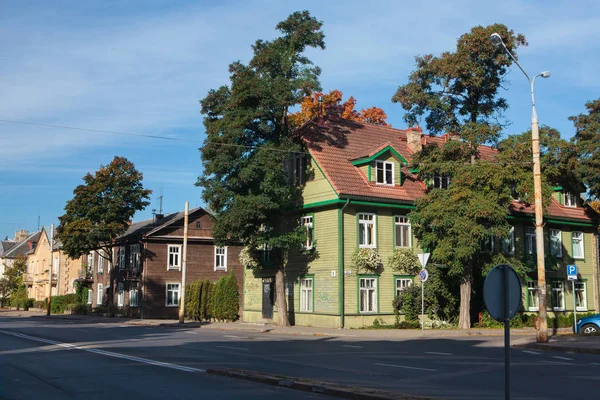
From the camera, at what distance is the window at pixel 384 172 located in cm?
3381

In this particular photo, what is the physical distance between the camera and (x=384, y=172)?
111 feet

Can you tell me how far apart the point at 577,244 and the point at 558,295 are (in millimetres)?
4053

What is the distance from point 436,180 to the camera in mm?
34438

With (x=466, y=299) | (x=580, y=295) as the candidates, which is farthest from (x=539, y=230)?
(x=580, y=295)

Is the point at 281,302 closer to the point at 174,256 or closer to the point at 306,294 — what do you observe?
the point at 306,294

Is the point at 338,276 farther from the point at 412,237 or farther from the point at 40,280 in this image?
the point at 40,280

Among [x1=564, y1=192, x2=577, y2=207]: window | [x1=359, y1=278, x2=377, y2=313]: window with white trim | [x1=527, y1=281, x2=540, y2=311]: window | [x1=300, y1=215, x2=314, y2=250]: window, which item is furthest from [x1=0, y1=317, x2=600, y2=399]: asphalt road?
[x1=564, y1=192, x2=577, y2=207]: window

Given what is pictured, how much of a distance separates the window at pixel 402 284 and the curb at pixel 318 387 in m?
21.1

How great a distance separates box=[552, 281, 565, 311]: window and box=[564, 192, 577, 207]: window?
5.29 metres

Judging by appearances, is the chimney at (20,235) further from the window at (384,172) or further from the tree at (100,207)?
the window at (384,172)

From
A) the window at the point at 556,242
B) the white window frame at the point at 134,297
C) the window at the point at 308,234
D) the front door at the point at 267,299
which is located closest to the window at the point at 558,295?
the window at the point at 556,242

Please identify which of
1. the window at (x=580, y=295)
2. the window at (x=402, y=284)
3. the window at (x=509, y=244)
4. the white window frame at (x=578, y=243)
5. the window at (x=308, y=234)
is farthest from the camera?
the white window frame at (x=578, y=243)

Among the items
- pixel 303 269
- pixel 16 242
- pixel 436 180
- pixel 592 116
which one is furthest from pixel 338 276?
pixel 16 242

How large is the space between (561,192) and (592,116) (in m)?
5.46
